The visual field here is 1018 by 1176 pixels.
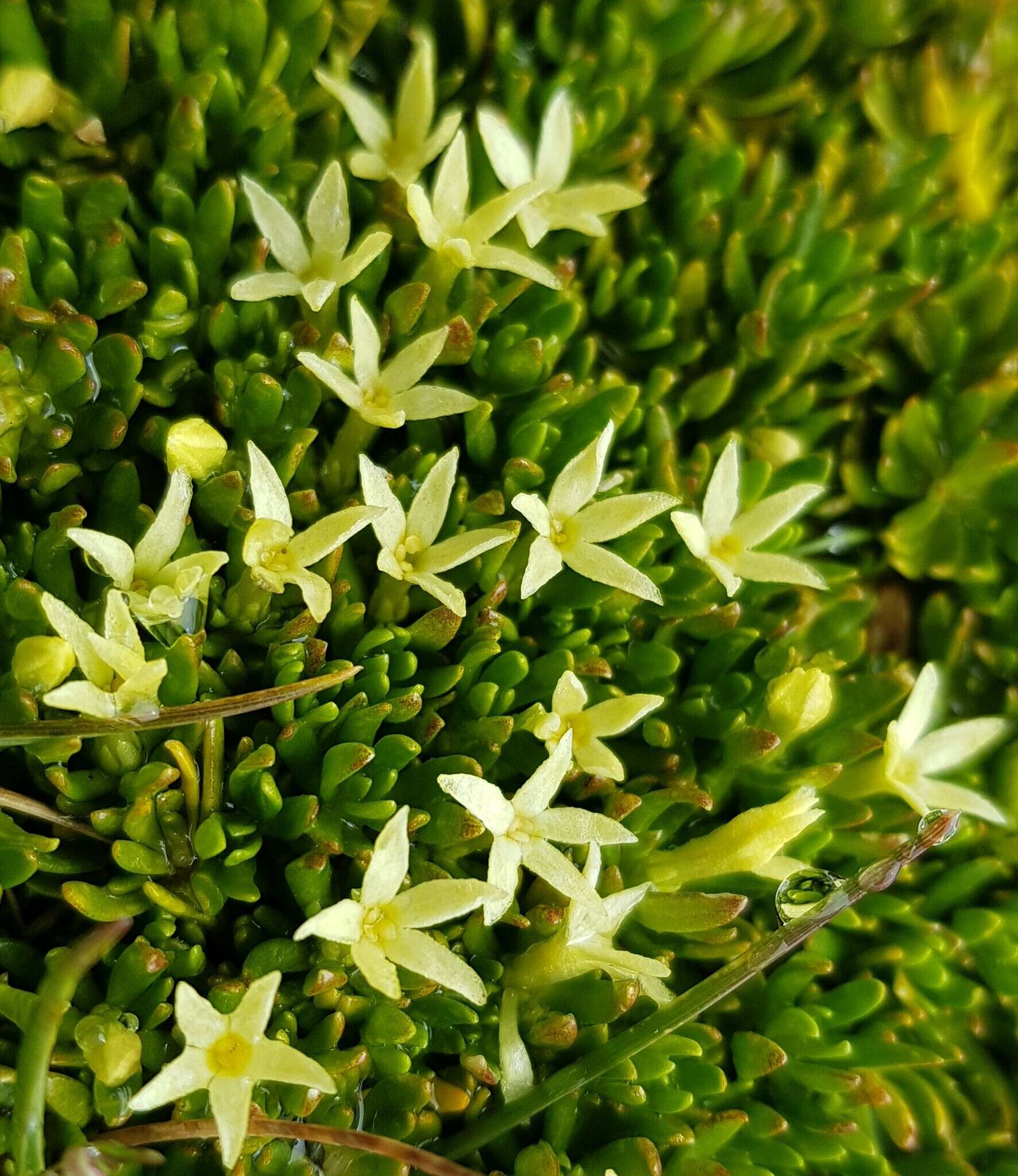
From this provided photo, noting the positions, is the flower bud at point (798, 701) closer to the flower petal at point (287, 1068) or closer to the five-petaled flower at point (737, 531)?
the five-petaled flower at point (737, 531)

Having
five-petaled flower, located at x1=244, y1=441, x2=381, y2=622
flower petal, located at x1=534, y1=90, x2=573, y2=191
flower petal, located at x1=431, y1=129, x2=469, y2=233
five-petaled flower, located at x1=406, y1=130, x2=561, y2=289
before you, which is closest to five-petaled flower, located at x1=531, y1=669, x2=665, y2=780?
five-petaled flower, located at x1=244, y1=441, x2=381, y2=622

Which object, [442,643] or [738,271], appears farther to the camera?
[738,271]

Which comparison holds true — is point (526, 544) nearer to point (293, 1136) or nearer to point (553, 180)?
point (553, 180)

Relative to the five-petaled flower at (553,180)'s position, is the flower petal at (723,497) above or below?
below

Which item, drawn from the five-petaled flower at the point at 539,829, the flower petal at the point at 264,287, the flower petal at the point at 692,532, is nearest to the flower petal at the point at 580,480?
the flower petal at the point at 692,532

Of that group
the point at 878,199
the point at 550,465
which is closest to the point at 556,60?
the point at 878,199

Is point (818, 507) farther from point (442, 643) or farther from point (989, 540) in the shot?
point (442, 643)

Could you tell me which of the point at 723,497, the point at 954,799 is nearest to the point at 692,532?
the point at 723,497
